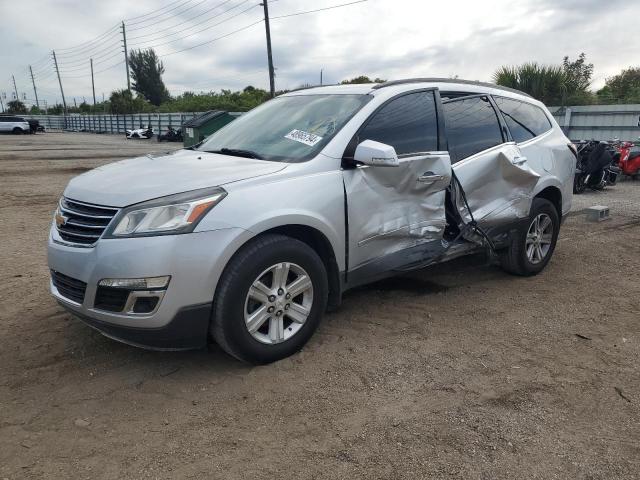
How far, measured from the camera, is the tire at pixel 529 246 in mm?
4723

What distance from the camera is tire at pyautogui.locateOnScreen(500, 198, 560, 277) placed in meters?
4.72

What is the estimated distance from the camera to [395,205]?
12.0 feet

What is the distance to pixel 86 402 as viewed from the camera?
2.77 m

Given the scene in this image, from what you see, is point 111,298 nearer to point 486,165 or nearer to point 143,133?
point 486,165

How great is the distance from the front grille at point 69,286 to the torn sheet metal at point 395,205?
1660mm

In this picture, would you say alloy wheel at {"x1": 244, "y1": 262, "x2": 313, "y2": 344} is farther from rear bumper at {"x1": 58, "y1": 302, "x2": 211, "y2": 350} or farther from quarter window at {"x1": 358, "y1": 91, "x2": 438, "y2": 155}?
quarter window at {"x1": 358, "y1": 91, "x2": 438, "y2": 155}

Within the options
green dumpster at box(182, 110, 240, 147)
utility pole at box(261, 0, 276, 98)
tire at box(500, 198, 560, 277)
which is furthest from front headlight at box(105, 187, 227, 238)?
utility pole at box(261, 0, 276, 98)

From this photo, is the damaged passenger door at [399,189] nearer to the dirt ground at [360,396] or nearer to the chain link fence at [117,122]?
the dirt ground at [360,396]

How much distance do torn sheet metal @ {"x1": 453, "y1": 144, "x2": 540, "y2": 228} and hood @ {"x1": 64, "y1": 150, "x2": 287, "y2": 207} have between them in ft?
5.61

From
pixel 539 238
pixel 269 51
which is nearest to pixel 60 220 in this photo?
pixel 539 238

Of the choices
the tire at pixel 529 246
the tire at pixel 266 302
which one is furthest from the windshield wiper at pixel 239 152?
the tire at pixel 529 246

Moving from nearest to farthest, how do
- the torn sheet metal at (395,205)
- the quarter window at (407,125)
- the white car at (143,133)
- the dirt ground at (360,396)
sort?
1. the dirt ground at (360,396)
2. the torn sheet metal at (395,205)
3. the quarter window at (407,125)
4. the white car at (143,133)

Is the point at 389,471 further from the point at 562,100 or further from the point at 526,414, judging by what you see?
the point at 562,100

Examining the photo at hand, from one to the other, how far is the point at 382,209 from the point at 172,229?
1506mm
